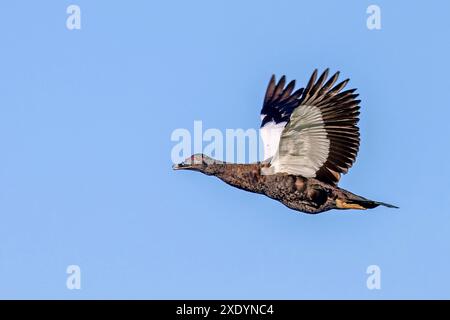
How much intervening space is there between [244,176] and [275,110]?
2.43 metres

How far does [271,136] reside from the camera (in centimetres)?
3356

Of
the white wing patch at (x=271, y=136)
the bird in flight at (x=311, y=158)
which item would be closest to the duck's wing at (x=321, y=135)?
the bird in flight at (x=311, y=158)

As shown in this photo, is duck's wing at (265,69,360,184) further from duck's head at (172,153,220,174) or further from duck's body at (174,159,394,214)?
duck's head at (172,153,220,174)

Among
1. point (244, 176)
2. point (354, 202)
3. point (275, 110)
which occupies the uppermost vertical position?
point (275, 110)

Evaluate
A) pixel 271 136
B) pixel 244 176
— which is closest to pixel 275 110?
pixel 271 136

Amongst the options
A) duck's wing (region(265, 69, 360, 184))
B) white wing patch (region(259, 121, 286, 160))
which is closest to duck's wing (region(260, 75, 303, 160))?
white wing patch (region(259, 121, 286, 160))

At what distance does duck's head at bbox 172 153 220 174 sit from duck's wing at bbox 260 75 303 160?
51.7 inches

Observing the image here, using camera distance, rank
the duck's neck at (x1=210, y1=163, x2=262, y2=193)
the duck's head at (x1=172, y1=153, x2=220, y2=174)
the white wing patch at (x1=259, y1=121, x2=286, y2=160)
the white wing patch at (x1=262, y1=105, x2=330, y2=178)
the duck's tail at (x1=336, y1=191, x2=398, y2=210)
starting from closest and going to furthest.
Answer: the white wing patch at (x1=262, y1=105, x2=330, y2=178) < the duck's tail at (x1=336, y1=191, x2=398, y2=210) < the duck's neck at (x1=210, y1=163, x2=262, y2=193) < the white wing patch at (x1=259, y1=121, x2=286, y2=160) < the duck's head at (x1=172, y1=153, x2=220, y2=174)

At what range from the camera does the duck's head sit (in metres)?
33.5

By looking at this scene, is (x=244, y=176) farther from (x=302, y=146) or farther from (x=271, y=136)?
(x=302, y=146)

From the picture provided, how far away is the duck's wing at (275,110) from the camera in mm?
33500

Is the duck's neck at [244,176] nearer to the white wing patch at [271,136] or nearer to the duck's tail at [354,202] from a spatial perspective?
the white wing patch at [271,136]
